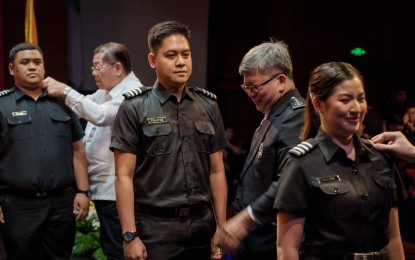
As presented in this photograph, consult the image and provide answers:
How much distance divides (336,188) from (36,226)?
2273 mm

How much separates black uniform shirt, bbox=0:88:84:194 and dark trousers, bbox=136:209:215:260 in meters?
1.15

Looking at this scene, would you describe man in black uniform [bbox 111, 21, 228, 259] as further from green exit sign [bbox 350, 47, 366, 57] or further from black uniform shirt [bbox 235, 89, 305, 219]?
green exit sign [bbox 350, 47, 366, 57]

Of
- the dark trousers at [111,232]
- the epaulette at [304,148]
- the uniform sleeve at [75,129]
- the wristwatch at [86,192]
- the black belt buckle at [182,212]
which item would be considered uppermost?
the epaulette at [304,148]

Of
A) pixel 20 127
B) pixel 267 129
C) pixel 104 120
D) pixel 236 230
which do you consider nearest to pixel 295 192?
pixel 236 230

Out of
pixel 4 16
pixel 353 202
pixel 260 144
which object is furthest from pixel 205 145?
pixel 4 16

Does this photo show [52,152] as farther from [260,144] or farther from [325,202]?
[325,202]

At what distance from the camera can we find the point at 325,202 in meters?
2.12

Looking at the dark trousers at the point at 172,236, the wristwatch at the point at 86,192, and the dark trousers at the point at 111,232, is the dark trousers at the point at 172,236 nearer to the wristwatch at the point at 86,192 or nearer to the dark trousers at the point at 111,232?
the dark trousers at the point at 111,232

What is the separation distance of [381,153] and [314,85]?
1.16 ft

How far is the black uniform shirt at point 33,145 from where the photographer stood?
380 centimetres

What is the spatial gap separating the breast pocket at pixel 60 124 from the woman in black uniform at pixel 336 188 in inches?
84.6

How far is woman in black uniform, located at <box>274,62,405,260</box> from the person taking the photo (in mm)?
2121

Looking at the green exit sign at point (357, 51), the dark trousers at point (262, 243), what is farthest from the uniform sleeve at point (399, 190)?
the green exit sign at point (357, 51)

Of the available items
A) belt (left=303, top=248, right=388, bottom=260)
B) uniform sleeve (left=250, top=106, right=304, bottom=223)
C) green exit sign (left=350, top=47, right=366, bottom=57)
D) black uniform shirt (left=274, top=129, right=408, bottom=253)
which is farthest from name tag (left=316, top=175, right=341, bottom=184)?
green exit sign (left=350, top=47, right=366, bottom=57)
